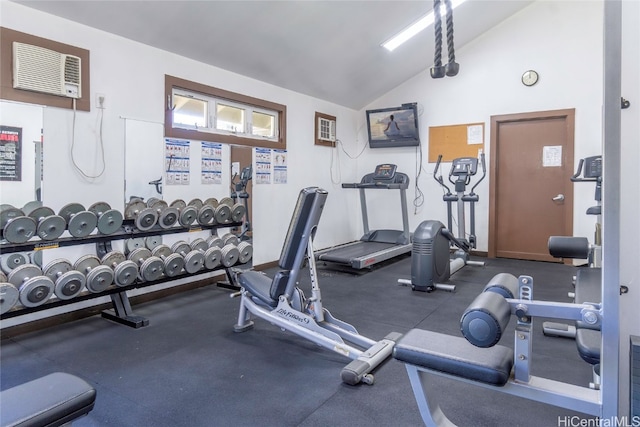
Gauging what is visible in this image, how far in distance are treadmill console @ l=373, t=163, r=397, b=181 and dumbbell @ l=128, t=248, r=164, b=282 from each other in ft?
12.0

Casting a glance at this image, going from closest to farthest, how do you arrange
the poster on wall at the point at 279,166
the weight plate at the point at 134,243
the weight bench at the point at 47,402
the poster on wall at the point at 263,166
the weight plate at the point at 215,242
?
the weight bench at the point at 47,402, the weight plate at the point at 134,243, the weight plate at the point at 215,242, the poster on wall at the point at 263,166, the poster on wall at the point at 279,166

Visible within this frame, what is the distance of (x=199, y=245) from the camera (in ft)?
13.0

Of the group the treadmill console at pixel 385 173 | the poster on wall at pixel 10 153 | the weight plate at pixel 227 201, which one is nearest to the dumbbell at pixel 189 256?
the weight plate at pixel 227 201

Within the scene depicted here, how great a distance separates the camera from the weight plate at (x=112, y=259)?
10.6 feet

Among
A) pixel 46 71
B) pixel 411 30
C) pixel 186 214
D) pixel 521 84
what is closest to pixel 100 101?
pixel 46 71

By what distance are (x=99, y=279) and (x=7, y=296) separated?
597 millimetres

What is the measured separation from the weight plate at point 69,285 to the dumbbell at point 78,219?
Result: 12.7 inches

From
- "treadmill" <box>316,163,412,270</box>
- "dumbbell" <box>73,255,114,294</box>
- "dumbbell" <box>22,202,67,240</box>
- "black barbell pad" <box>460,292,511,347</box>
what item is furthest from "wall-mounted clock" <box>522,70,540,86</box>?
"dumbbell" <box>22,202,67,240</box>

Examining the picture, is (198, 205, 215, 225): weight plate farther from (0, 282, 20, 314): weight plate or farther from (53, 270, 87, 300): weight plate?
(0, 282, 20, 314): weight plate

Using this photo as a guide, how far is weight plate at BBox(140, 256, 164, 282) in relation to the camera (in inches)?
133

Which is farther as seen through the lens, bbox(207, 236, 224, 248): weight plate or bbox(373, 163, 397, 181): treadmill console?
bbox(373, 163, 397, 181): treadmill console

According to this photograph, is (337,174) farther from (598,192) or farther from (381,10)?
(598,192)

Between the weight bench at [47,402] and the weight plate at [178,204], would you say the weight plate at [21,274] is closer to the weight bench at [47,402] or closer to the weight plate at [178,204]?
the weight plate at [178,204]

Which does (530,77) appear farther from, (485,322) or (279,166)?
(485,322)
